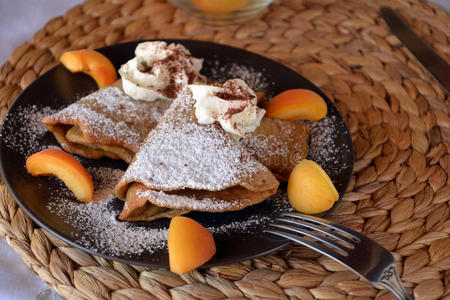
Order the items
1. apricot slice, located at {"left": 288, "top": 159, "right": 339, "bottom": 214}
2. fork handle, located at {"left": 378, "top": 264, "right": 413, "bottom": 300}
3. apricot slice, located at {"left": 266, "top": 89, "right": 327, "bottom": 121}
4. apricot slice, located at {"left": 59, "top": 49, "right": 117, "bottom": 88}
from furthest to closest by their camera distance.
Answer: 1. apricot slice, located at {"left": 59, "top": 49, "right": 117, "bottom": 88}
2. apricot slice, located at {"left": 266, "top": 89, "right": 327, "bottom": 121}
3. apricot slice, located at {"left": 288, "top": 159, "right": 339, "bottom": 214}
4. fork handle, located at {"left": 378, "top": 264, "right": 413, "bottom": 300}

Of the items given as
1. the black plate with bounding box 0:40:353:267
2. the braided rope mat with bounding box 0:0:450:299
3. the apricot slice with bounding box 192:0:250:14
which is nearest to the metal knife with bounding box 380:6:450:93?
the braided rope mat with bounding box 0:0:450:299

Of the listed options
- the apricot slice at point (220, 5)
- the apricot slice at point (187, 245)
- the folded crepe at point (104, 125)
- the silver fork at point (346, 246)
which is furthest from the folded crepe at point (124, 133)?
the apricot slice at point (220, 5)

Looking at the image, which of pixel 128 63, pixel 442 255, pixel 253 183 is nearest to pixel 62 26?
pixel 128 63

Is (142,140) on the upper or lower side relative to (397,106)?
upper

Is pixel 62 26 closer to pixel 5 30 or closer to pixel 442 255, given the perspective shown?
pixel 5 30

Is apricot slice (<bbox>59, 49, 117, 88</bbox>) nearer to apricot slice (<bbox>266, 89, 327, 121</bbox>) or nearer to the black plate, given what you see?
the black plate

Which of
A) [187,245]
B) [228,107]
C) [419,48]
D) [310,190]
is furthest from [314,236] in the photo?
[419,48]
